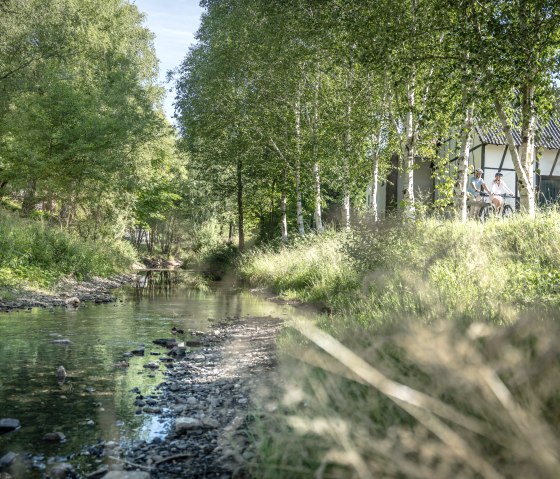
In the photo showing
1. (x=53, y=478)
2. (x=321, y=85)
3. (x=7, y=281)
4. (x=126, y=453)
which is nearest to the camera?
(x=53, y=478)

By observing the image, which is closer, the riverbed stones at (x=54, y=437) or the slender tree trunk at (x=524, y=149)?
the riverbed stones at (x=54, y=437)

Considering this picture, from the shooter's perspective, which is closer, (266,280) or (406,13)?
(406,13)

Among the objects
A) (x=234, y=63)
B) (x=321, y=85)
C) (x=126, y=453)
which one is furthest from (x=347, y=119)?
(x=126, y=453)

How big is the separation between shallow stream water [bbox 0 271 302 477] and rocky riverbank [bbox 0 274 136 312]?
0.73 m

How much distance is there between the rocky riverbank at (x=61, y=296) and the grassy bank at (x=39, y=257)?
0.46m

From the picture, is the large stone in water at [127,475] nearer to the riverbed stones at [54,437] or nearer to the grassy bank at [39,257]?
the riverbed stones at [54,437]

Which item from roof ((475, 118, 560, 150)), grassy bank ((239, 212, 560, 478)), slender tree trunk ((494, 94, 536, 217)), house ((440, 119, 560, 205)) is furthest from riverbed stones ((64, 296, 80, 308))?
roof ((475, 118, 560, 150))

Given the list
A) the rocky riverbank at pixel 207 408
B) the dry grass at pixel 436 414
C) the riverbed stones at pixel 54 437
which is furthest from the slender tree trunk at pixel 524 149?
the riverbed stones at pixel 54 437

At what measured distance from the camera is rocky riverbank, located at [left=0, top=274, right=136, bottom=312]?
13.7 meters

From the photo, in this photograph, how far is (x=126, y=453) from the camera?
175 inches

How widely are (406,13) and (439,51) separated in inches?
62.9

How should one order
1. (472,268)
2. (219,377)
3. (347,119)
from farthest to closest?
(347,119) → (472,268) → (219,377)

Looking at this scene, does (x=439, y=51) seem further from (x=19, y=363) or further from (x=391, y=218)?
(x=19, y=363)

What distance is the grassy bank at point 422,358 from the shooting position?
1.98m
